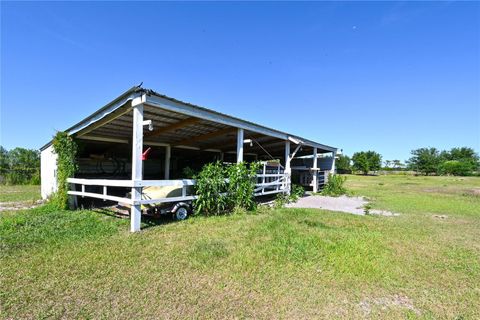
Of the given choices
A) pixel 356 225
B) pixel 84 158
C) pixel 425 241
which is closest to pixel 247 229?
pixel 356 225

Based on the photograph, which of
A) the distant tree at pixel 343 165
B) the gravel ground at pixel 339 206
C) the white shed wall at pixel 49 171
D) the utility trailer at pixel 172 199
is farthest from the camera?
the distant tree at pixel 343 165

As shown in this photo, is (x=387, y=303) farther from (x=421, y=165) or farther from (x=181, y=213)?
(x=421, y=165)

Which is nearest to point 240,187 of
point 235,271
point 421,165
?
point 235,271

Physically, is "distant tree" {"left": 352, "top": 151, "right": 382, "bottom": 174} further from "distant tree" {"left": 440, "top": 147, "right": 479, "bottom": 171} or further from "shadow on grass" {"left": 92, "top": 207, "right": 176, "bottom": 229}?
"shadow on grass" {"left": 92, "top": 207, "right": 176, "bottom": 229}

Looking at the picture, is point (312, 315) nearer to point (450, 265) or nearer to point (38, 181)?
point (450, 265)

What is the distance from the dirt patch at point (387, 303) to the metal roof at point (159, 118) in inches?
190

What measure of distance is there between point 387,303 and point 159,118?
642 centimetres

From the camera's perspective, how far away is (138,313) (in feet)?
7.36

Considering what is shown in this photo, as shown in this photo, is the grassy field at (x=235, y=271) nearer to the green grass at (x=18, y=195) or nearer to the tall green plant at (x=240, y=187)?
the tall green plant at (x=240, y=187)

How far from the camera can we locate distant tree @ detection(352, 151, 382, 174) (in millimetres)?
51344

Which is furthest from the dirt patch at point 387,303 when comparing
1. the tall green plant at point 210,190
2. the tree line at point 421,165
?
the tree line at point 421,165

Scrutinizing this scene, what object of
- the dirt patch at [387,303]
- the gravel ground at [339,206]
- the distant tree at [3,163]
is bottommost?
the gravel ground at [339,206]

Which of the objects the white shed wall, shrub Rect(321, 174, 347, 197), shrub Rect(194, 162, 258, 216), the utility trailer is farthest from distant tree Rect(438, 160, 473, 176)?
the white shed wall

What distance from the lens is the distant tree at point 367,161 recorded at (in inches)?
2021
